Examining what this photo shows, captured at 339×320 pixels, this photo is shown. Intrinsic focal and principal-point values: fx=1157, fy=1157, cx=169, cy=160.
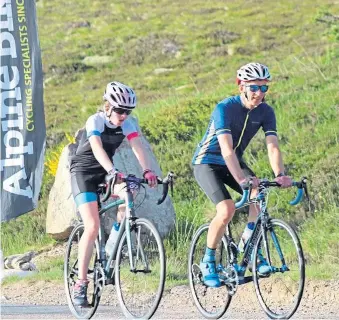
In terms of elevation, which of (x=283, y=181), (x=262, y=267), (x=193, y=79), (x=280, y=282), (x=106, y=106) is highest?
(x=193, y=79)

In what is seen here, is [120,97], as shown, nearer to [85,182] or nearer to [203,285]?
[85,182]

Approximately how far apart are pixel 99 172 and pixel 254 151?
9.72 meters

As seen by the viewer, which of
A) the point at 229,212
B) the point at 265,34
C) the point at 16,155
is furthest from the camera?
the point at 265,34

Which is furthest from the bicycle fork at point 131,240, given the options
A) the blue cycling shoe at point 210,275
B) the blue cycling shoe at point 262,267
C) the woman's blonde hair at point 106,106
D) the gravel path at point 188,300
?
the gravel path at point 188,300

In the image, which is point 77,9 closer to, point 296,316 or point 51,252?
point 51,252

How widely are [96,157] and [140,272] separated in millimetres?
1064

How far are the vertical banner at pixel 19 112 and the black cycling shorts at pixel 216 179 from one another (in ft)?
15.9

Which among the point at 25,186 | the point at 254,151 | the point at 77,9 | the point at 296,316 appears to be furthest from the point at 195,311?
the point at 77,9

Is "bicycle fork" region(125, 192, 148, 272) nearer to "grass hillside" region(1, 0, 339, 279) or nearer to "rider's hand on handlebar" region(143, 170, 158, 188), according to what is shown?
"rider's hand on handlebar" region(143, 170, 158, 188)

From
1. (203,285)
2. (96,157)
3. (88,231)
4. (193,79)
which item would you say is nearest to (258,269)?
(203,285)

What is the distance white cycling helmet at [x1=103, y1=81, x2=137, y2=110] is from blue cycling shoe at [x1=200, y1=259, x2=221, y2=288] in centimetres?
156

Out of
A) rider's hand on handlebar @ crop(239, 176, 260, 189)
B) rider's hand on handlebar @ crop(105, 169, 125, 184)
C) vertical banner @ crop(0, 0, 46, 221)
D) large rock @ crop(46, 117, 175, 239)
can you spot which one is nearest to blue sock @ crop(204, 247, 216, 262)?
rider's hand on handlebar @ crop(239, 176, 260, 189)

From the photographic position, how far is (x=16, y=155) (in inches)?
584

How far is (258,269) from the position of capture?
9.74 m
